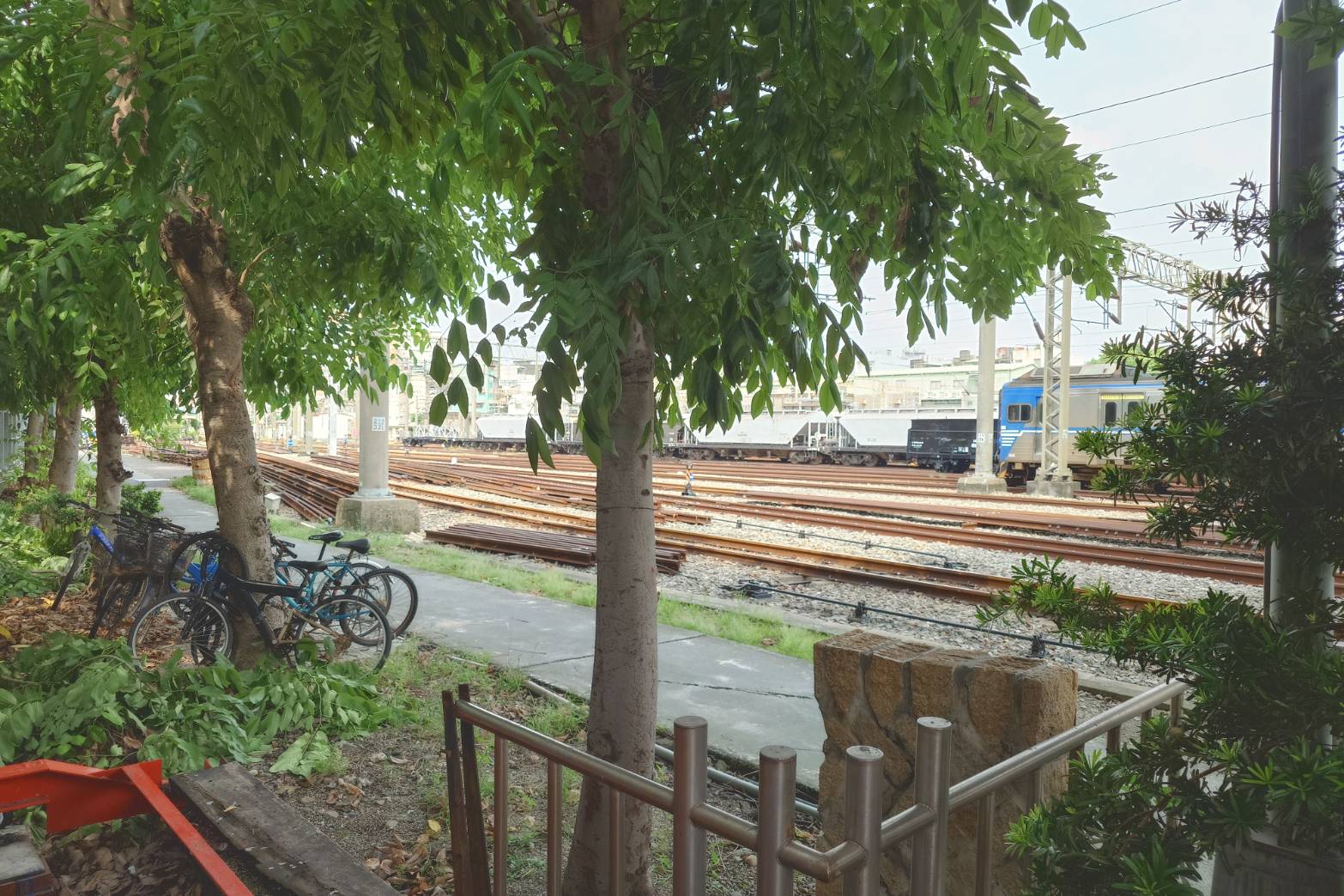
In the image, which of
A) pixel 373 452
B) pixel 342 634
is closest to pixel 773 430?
pixel 373 452

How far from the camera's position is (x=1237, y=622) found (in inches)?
73.5

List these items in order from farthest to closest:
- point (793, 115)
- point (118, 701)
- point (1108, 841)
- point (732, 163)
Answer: point (118, 701) → point (732, 163) → point (793, 115) → point (1108, 841)

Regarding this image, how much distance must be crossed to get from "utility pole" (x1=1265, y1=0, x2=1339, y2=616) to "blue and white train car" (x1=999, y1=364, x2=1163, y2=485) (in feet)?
82.2

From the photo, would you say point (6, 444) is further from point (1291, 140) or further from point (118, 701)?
point (1291, 140)

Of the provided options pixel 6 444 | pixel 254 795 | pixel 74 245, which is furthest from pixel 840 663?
pixel 6 444

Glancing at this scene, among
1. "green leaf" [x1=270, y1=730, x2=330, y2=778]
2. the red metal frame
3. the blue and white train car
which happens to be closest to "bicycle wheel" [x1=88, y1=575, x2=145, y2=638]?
"green leaf" [x1=270, y1=730, x2=330, y2=778]

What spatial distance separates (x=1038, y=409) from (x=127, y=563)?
2775cm

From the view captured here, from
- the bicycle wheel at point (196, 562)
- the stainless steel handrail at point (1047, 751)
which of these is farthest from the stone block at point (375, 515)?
the stainless steel handrail at point (1047, 751)

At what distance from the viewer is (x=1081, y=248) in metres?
3.64

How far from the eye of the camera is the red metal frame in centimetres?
372

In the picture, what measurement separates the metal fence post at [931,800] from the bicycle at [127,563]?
7689mm

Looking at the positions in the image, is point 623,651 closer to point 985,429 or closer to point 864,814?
point 864,814

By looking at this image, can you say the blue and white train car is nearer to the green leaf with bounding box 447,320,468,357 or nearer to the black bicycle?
the black bicycle

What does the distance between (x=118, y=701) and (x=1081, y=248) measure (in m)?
5.89
